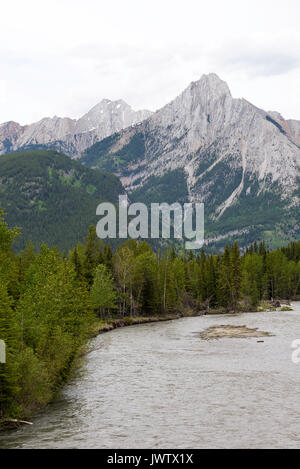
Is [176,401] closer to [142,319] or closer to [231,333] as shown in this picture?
[231,333]

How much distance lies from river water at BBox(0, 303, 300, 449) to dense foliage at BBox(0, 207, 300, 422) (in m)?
3.47

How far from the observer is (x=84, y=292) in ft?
217

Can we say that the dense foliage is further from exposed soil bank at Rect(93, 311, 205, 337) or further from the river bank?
exposed soil bank at Rect(93, 311, 205, 337)

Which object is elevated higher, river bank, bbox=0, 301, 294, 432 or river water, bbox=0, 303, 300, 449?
river water, bbox=0, 303, 300, 449

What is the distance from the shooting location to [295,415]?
3528 centimetres

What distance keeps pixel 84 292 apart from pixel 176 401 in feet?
95.9

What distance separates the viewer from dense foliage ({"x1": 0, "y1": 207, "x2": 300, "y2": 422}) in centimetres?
3519

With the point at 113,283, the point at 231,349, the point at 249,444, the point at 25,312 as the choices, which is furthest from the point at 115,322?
the point at 249,444

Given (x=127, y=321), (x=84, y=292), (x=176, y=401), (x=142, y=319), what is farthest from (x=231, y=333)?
(x=176, y=401)

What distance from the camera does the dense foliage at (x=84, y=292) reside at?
35.2 m

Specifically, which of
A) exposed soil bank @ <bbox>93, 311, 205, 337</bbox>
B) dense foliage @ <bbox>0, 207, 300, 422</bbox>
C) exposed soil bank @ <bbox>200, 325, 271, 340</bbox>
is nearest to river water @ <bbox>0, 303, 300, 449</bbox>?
dense foliage @ <bbox>0, 207, 300, 422</bbox>

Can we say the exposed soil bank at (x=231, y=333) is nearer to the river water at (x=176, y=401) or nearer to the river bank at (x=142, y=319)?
the river water at (x=176, y=401)
